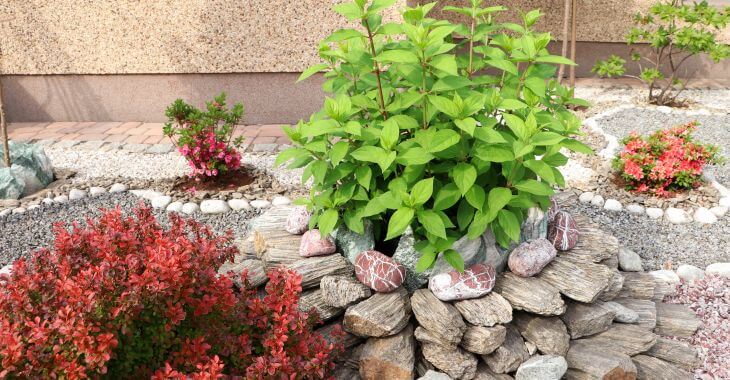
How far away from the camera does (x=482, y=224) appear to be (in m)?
2.22

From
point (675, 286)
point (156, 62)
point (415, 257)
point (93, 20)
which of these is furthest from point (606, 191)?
point (93, 20)

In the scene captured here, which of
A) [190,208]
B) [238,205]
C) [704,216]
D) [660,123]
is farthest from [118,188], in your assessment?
[660,123]

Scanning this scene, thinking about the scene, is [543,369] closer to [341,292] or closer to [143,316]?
[341,292]

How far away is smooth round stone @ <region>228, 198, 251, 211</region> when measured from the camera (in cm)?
436

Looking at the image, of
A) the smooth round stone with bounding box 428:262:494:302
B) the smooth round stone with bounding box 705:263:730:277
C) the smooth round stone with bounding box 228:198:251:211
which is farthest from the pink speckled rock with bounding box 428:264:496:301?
the smooth round stone with bounding box 228:198:251:211

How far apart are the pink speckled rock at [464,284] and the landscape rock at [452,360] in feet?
0.63

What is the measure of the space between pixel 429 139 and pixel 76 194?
3.52m

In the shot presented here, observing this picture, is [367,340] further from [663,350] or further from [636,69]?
[636,69]

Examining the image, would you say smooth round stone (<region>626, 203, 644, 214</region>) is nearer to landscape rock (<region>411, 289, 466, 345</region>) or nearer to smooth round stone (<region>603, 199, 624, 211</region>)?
smooth round stone (<region>603, 199, 624, 211</region>)

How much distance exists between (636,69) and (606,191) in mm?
4232

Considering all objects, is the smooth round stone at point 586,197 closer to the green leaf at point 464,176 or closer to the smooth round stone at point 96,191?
the green leaf at point 464,176

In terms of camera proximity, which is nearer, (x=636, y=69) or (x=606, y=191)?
(x=606, y=191)

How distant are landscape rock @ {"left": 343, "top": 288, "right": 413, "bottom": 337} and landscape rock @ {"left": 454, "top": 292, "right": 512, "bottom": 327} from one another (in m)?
0.22

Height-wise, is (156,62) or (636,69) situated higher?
(156,62)
